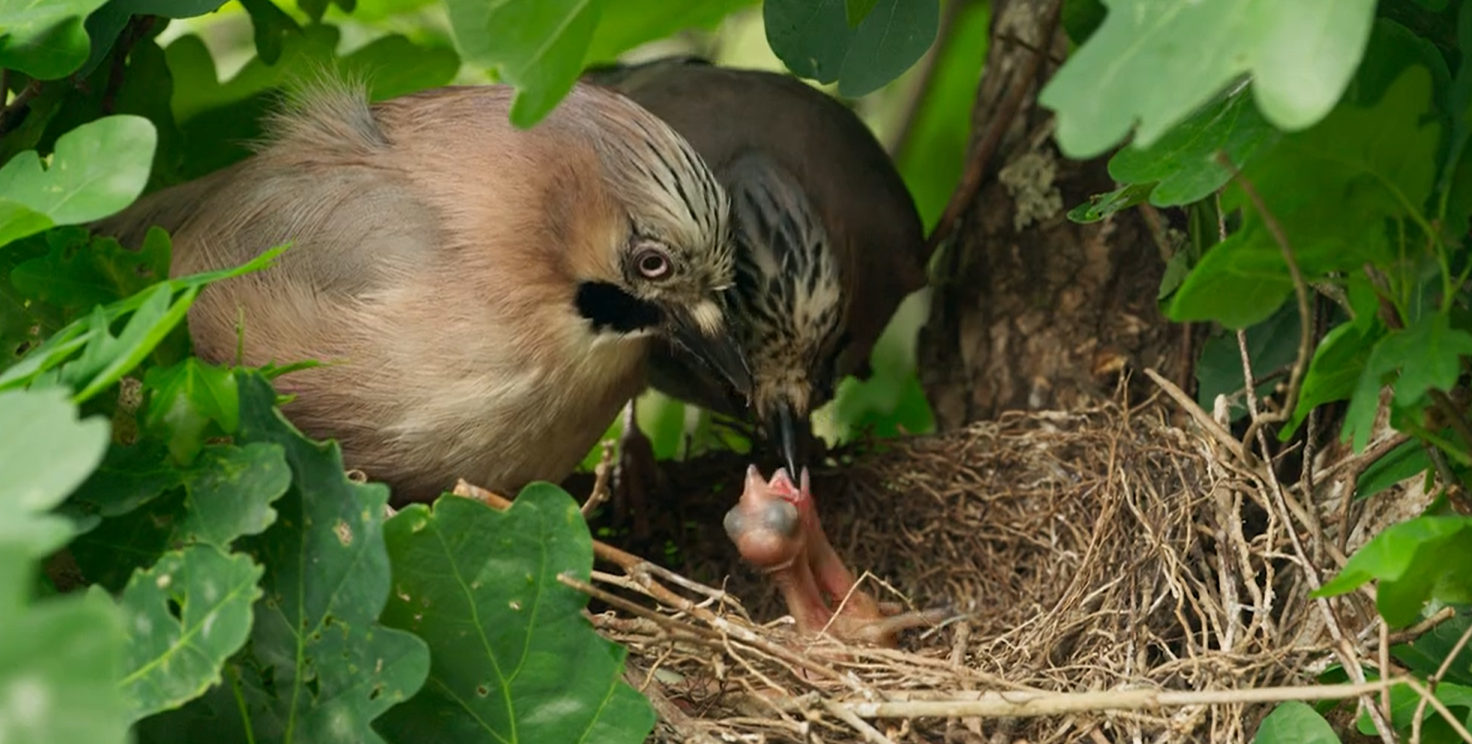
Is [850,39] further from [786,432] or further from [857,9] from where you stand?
[786,432]

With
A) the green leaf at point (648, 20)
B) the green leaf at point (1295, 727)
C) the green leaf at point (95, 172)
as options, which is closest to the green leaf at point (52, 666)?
the green leaf at point (95, 172)

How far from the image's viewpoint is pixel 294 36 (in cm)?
293

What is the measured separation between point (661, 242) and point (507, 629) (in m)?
0.88

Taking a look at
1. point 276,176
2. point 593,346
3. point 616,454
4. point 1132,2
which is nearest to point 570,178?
point 593,346

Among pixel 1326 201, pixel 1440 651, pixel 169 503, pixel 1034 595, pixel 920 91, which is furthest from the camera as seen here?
pixel 920 91

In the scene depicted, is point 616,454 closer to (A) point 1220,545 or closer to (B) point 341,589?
(A) point 1220,545

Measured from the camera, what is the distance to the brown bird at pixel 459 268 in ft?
8.50

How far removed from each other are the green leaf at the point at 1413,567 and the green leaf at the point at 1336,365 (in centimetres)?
18

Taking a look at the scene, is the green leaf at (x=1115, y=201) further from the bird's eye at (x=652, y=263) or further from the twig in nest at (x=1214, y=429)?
the bird's eye at (x=652, y=263)

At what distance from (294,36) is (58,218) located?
45.2 inches

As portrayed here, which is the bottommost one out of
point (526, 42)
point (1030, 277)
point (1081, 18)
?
point (1030, 277)

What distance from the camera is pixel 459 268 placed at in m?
2.62

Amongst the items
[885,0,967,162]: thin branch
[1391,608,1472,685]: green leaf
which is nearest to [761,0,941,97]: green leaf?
[1391,608,1472,685]: green leaf

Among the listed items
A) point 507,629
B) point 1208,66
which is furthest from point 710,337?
point 1208,66
